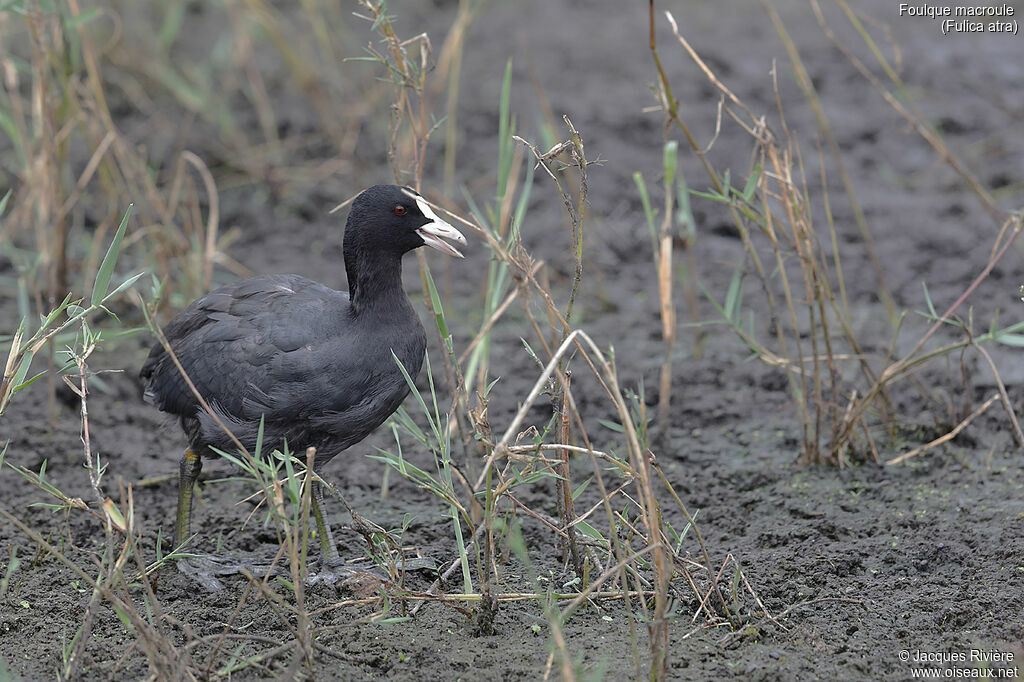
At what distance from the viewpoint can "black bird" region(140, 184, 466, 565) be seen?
335 centimetres

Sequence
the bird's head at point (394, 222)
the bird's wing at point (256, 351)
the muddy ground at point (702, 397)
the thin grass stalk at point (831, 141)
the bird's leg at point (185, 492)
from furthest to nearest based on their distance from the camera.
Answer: the thin grass stalk at point (831, 141) → the bird's leg at point (185, 492) → the bird's head at point (394, 222) → the bird's wing at point (256, 351) → the muddy ground at point (702, 397)

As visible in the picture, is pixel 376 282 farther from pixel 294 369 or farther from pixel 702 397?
pixel 702 397

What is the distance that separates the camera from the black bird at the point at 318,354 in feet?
11.0

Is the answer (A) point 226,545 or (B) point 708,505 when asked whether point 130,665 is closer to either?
(A) point 226,545

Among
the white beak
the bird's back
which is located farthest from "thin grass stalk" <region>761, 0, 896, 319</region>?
the bird's back

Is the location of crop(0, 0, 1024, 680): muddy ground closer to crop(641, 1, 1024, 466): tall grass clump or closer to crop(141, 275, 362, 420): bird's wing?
crop(641, 1, 1024, 466): tall grass clump

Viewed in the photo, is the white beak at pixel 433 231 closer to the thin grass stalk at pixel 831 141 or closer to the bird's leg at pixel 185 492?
the bird's leg at pixel 185 492

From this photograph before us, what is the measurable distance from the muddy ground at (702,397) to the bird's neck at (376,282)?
30.3 inches

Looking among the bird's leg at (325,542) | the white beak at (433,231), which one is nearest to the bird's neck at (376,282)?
the white beak at (433,231)

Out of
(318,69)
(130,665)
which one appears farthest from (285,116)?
(130,665)

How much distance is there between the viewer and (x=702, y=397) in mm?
4582

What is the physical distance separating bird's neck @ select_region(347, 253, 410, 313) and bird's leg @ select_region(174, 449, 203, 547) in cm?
73

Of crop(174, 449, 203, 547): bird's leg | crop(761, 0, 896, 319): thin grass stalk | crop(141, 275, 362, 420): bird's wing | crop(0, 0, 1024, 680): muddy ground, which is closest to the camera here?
crop(0, 0, 1024, 680): muddy ground

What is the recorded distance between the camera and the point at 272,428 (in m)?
3.40
